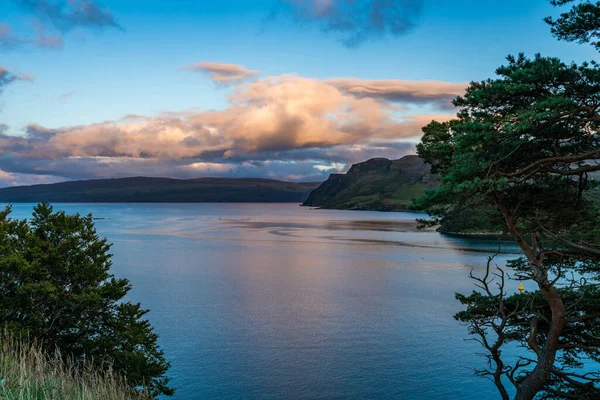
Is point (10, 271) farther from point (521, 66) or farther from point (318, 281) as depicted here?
point (318, 281)

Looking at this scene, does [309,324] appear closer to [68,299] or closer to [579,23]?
[68,299]

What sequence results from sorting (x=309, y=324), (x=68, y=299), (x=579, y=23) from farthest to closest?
(x=309, y=324) < (x=68, y=299) < (x=579, y=23)

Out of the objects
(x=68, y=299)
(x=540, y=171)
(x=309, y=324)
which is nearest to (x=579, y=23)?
(x=540, y=171)

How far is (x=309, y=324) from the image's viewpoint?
47.9 meters

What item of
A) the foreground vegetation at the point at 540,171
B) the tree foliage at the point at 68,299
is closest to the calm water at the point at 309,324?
the tree foliage at the point at 68,299

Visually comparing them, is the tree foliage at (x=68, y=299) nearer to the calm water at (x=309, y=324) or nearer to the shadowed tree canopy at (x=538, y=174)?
the calm water at (x=309, y=324)

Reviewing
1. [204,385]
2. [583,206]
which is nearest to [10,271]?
[204,385]

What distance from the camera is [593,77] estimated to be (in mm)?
14734

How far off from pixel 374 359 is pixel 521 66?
93.9ft

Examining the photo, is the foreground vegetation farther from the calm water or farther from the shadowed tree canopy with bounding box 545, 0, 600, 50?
the calm water

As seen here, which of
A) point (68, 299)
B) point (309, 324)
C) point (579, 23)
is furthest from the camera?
point (309, 324)

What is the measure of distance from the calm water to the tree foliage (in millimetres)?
8779

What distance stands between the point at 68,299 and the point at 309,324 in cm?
2867

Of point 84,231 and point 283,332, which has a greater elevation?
point 84,231
